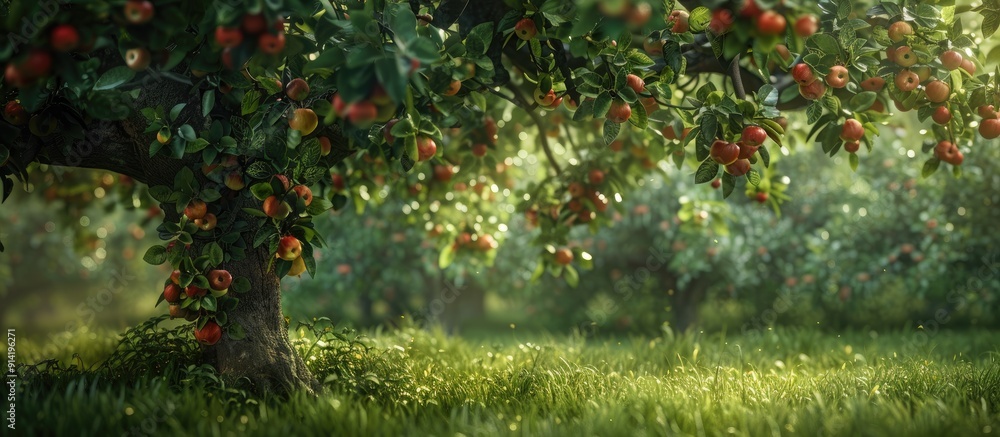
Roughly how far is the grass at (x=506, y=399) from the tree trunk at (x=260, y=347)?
124 mm

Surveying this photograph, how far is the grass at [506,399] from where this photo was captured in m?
3.03

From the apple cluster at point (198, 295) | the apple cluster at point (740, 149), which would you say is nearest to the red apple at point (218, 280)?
the apple cluster at point (198, 295)

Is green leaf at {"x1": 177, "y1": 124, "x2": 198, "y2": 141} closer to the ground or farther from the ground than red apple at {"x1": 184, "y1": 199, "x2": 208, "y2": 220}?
farther from the ground

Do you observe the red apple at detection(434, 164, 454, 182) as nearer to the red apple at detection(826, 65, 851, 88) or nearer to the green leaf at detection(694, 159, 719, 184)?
the green leaf at detection(694, 159, 719, 184)

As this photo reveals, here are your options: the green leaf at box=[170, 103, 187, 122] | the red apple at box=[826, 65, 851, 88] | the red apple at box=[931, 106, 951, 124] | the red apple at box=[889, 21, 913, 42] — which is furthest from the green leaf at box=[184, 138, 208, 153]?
the red apple at box=[931, 106, 951, 124]

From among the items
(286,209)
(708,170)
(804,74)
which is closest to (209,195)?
(286,209)

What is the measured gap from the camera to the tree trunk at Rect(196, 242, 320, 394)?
367 centimetres

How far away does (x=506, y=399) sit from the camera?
3.78m

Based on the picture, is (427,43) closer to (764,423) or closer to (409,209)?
(764,423)

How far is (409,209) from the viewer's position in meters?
6.12

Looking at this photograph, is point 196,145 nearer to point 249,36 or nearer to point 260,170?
point 260,170

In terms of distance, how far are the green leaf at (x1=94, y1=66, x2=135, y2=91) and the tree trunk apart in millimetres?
1224

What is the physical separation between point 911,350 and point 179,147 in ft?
19.5

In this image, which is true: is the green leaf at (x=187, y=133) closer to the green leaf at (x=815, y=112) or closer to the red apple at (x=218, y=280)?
the red apple at (x=218, y=280)
